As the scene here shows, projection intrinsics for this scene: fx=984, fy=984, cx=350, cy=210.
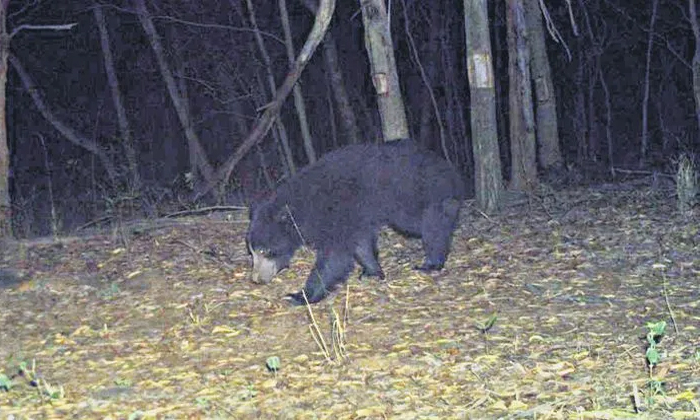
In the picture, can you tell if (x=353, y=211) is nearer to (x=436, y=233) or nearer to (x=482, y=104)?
(x=436, y=233)

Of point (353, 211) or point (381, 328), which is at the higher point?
point (353, 211)

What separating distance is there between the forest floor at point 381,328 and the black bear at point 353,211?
23cm

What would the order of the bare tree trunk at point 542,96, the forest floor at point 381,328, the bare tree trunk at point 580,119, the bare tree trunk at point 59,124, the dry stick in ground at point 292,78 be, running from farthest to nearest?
the bare tree trunk at point 580,119 → the bare tree trunk at point 59,124 → the bare tree trunk at point 542,96 → the dry stick in ground at point 292,78 → the forest floor at point 381,328

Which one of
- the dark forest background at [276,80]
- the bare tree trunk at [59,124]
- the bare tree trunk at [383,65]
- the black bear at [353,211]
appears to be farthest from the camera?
the dark forest background at [276,80]

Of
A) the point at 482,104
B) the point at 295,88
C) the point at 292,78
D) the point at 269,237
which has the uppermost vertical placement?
the point at 292,78

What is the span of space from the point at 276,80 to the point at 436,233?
18788 millimetres

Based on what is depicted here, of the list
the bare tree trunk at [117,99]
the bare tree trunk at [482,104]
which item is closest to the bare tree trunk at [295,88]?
the bare tree trunk at [117,99]

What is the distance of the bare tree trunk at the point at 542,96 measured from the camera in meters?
14.9

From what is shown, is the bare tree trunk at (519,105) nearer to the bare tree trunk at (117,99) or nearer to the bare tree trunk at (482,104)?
the bare tree trunk at (482,104)

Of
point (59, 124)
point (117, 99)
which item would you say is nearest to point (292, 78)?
point (117, 99)

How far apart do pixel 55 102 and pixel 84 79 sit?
1.87 m

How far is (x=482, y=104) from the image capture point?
1037 cm

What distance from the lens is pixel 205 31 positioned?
21.7 m

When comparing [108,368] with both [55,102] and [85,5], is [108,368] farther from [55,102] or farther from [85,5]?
[55,102]
